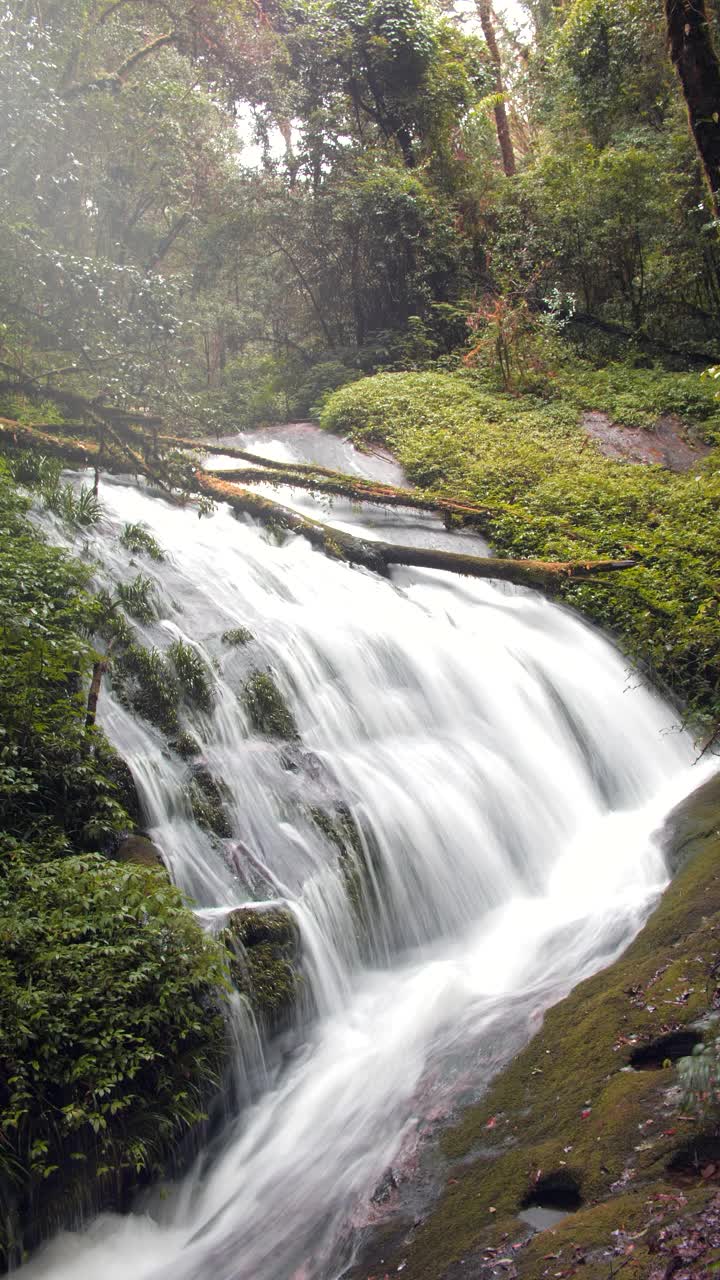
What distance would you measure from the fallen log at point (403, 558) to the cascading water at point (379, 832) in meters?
0.27

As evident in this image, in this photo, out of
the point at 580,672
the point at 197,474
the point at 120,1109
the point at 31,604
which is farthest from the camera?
the point at 197,474

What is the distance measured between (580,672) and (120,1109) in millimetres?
6918

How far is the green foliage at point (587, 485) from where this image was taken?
10.1 metres

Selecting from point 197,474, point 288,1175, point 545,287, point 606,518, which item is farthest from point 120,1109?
point 545,287

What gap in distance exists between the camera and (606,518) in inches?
488

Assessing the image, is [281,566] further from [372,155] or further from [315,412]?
[372,155]

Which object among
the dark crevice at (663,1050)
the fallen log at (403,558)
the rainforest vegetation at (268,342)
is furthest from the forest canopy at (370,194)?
the dark crevice at (663,1050)

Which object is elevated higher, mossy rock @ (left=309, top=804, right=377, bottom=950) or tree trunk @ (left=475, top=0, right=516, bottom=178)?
tree trunk @ (left=475, top=0, right=516, bottom=178)

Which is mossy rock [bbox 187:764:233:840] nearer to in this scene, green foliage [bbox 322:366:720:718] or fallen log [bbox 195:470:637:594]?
fallen log [bbox 195:470:637:594]

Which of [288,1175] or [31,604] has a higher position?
[31,604]

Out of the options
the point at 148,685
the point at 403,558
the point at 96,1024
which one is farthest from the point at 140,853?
the point at 403,558

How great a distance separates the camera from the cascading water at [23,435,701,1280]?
435 cm

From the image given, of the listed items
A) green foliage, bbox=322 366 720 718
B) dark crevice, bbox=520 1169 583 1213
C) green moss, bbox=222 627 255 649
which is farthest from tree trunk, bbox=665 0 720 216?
dark crevice, bbox=520 1169 583 1213

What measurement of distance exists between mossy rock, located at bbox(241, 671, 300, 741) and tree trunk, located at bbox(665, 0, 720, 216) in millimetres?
5050
